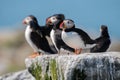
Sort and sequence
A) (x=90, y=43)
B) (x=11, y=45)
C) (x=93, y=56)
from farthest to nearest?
1. (x=11, y=45)
2. (x=90, y=43)
3. (x=93, y=56)

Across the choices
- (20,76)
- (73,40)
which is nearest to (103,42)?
(73,40)

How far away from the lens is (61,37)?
19.8 metres

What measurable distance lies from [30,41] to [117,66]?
3065 millimetres

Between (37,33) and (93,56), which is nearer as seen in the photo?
(93,56)

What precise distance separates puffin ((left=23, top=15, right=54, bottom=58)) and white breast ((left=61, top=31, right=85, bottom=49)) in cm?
109

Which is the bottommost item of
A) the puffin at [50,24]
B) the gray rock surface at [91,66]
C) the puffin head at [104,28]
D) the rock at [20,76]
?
the rock at [20,76]

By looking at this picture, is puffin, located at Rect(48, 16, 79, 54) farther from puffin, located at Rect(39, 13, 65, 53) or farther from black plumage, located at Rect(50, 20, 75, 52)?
puffin, located at Rect(39, 13, 65, 53)

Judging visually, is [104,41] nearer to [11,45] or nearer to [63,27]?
[63,27]

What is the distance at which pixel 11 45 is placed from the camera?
205ft

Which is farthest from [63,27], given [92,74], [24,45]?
[24,45]

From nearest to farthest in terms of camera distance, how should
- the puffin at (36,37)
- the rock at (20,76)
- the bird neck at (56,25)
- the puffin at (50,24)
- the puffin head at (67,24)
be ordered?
the puffin head at (67,24) < the bird neck at (56,25) < the puffin at (36,37) < the puffin at (50,24) < the rock at (20,76)

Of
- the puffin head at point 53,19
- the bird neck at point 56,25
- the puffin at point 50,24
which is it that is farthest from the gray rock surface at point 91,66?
the puffin head at point 53,19

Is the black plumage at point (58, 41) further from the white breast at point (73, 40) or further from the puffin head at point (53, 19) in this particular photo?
the puffin head at point (53, 19)

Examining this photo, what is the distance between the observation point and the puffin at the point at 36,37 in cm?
2059
